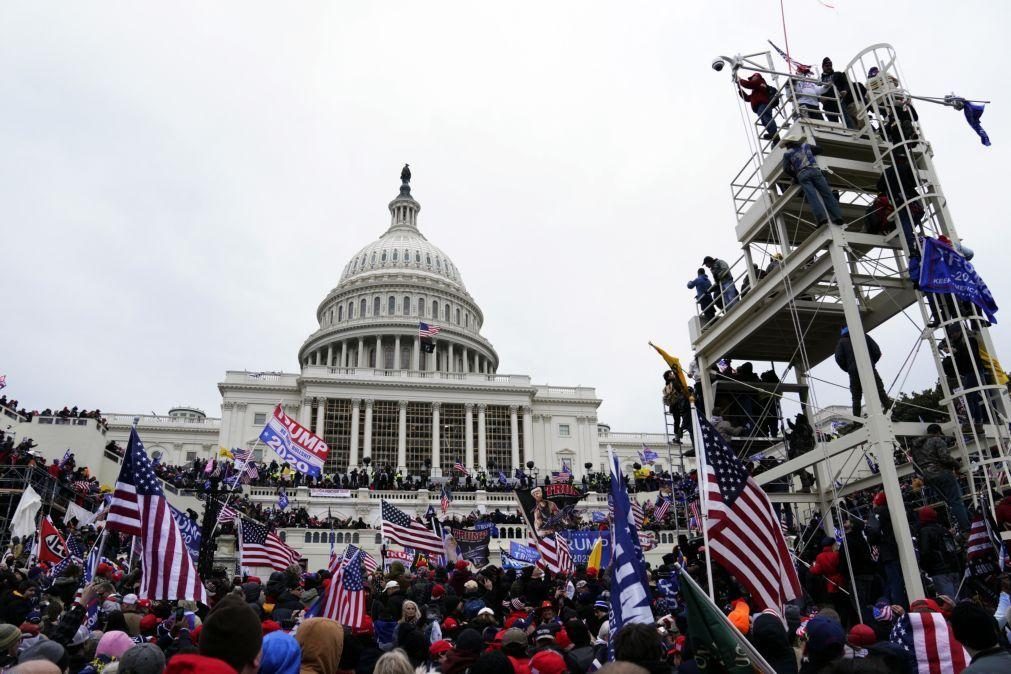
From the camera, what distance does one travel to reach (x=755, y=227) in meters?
18.0

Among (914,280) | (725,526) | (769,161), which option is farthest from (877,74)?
(725,526)

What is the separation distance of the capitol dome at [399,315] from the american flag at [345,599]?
68.6m

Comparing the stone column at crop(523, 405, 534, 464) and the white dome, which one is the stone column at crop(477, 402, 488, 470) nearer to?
the stone column at crop(523, 405, 534, 464)

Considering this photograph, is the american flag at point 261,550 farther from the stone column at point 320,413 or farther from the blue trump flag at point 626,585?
the stone column at point 320,413

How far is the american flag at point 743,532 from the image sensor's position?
873 centimetres

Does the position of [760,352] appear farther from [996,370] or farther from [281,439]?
[281,439]

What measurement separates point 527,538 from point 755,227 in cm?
2373

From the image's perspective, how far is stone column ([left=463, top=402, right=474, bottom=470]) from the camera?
70.1 meters

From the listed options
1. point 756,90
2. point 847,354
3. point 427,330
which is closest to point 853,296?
point 847,354

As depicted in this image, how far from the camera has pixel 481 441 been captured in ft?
235

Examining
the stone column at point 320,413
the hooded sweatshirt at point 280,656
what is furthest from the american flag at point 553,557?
the stone column at point 320,413

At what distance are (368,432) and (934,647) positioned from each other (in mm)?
65560

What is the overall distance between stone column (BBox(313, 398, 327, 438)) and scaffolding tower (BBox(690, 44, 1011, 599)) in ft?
176

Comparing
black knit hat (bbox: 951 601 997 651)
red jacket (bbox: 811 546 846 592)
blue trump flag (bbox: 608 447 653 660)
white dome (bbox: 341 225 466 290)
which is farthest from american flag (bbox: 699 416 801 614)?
white dome (bbox: 341 225 466 290)
